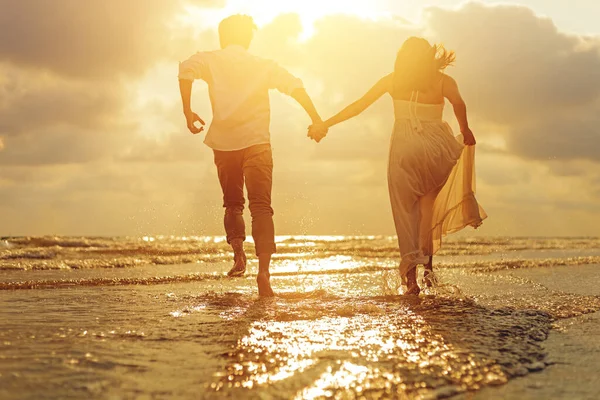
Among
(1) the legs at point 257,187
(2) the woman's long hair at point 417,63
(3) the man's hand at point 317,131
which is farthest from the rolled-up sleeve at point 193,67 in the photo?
(2) the woman's long hair at point 417,63

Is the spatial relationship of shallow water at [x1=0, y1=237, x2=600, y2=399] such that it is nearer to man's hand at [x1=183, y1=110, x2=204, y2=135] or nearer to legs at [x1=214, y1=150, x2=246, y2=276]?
legs at [x1=214, y1=150, x2=246, y2=276]

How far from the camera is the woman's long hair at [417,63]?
5.74m

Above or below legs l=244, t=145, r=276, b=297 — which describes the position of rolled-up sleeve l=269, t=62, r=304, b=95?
above

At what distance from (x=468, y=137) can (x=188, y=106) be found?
2.68 meters

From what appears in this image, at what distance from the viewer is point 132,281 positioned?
6625 millimetres

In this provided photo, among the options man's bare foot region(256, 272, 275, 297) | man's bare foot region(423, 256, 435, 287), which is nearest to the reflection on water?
man's bare foot region(256, 272, 275, 297)

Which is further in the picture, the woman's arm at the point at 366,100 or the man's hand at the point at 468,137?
the man's hand at the point at 468,137

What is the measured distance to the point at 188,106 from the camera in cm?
584

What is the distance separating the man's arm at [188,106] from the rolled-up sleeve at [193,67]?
5 centimetres

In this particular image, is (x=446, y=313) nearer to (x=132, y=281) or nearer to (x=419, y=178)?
(x=419, y=178)

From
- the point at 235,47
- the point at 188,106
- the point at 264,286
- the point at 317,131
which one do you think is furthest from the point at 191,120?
the point at 264,286

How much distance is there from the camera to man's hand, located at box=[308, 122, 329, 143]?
6.36 metres

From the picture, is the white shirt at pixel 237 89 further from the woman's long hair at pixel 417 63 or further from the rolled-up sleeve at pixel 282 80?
the woman's long hair at pixel 417 63

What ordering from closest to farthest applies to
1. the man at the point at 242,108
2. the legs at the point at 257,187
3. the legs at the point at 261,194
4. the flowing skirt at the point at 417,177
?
the legs at the point at 257,187, the legs at the point at 261,194, the man at the point at 242,108, the flowing skirt at the point at 417,177
